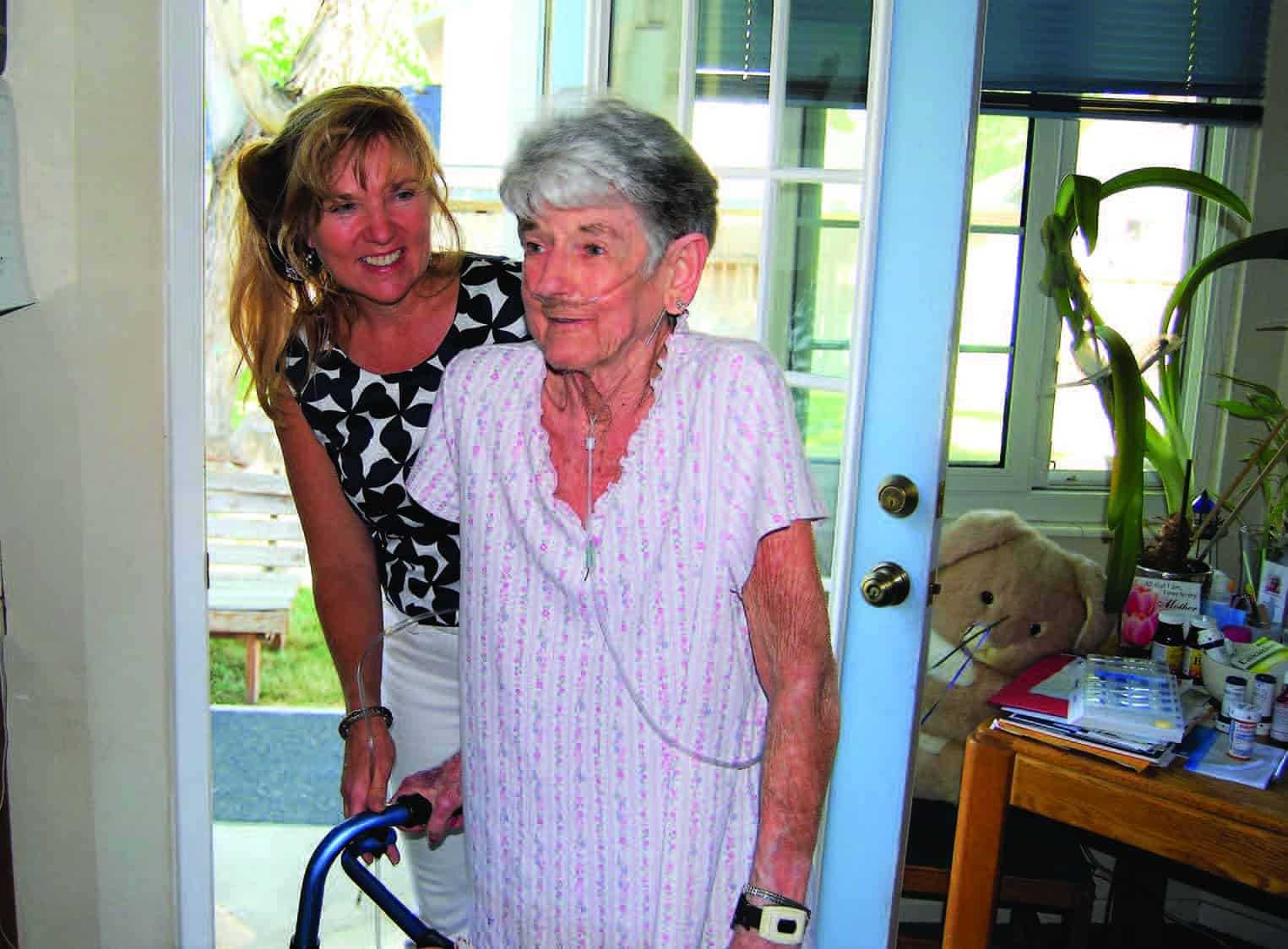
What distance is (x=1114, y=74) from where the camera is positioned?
246 centimetres

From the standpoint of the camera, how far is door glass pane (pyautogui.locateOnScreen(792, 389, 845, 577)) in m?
1.63

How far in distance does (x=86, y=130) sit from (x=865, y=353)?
1275 millimetres

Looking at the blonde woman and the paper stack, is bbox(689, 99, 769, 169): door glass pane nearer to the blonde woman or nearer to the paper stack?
the blonde woman

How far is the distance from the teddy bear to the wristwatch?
3.79 ft

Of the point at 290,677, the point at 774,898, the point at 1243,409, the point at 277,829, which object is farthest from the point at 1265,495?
the point at 290,677

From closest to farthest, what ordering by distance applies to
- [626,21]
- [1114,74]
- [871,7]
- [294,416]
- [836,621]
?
[294,416]
[871,7]
[836,621]
[626,21]
[1114,74]

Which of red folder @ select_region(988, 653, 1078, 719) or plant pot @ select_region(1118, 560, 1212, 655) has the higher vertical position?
plant pot @ select_region(1118, 560, 1212, 655)

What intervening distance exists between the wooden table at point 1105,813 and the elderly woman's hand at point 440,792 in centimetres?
88

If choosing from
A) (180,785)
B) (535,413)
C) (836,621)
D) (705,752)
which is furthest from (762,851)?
(180,785)

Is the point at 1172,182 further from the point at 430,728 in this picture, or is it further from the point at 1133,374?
the point at 430,728

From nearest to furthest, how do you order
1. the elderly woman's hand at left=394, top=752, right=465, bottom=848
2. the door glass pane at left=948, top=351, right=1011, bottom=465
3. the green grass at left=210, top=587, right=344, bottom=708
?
the elderly woman's hand at left=394, top=752, right=465, bottom=848, the door glass pane at left=948, top=351, right=1011, bottom=465, the green grass at left=210, top=587, right=344, bottom=708

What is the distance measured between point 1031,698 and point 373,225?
49.4 inches

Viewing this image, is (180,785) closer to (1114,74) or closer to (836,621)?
(836,621)

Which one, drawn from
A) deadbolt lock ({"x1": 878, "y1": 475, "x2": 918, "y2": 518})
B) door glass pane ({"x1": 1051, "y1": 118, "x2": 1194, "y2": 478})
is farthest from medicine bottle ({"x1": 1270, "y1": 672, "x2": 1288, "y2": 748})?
door glass pane ({"x1": 1051, "y1": 118, "x2": 1194, "y2": 478})
